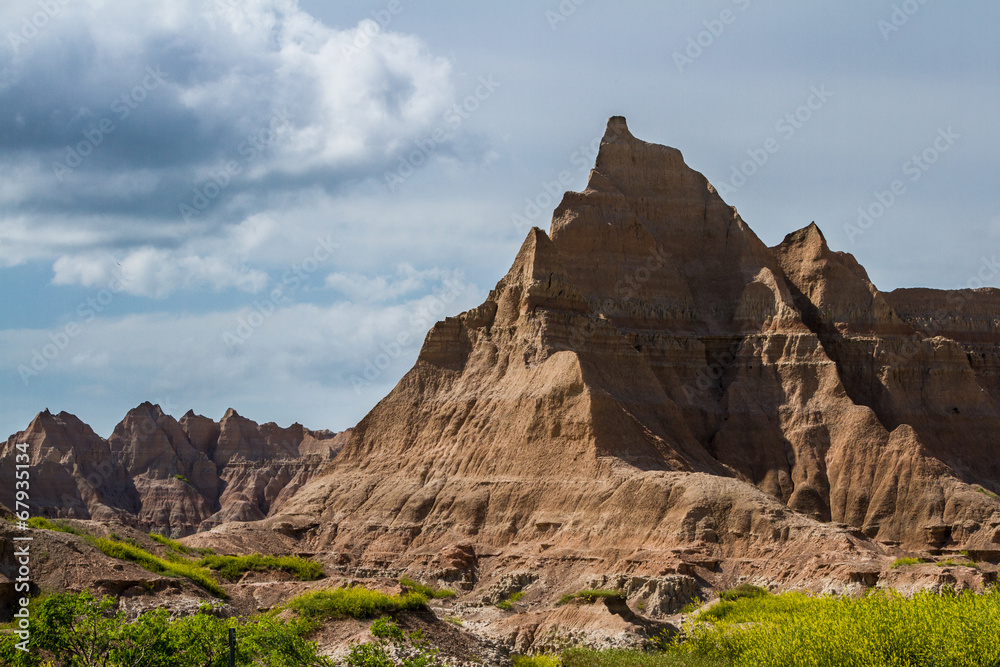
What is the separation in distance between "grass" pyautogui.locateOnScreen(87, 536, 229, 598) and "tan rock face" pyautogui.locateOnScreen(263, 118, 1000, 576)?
30.6 m

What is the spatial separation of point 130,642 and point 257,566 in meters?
38.3

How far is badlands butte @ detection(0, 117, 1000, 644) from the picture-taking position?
80875mm

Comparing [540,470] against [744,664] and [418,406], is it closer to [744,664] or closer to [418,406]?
[418,406]

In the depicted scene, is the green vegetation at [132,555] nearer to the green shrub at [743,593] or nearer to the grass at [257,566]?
the grass at [257,566]

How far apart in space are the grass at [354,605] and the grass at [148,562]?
7816 millimetres

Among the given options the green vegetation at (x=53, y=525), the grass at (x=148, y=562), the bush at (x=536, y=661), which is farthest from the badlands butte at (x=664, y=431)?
the green vegetation at (x=53, y=525)

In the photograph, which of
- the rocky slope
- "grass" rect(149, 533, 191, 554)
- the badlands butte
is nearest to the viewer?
"grass" rect(149, 533, 191, 554)

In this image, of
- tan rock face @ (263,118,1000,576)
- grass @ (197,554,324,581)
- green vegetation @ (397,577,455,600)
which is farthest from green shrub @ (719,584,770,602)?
grass @ (197,554,324,581)

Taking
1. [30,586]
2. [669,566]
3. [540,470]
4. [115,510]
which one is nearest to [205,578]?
[30,586]

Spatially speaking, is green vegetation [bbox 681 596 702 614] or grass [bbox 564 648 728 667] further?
green vegetation [bbox 681 596 702 614]

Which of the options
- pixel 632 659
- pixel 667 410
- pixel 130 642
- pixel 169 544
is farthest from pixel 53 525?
pixel 667 410

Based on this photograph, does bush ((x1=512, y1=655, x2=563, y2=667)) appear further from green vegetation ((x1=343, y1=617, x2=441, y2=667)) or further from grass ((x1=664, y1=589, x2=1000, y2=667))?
green vegetation ((x1=343, y1=617, x2=441, y2=667))

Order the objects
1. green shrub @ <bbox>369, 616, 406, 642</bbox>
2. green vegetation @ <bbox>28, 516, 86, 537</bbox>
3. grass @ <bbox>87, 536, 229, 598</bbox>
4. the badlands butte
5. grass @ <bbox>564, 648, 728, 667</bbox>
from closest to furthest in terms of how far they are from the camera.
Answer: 1. green shrub @ <bbox>369, 616, 406, 642</bbox>
2. grass @ <bbox>564, 648, 728, 667</bbox>
3. grass @ <bbox>87, 536, 229, 598</bbox>
4. green vegetation @ <bbox>28, 516, 86, 537</bbox>
5. the badlands butte

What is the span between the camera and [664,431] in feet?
334
